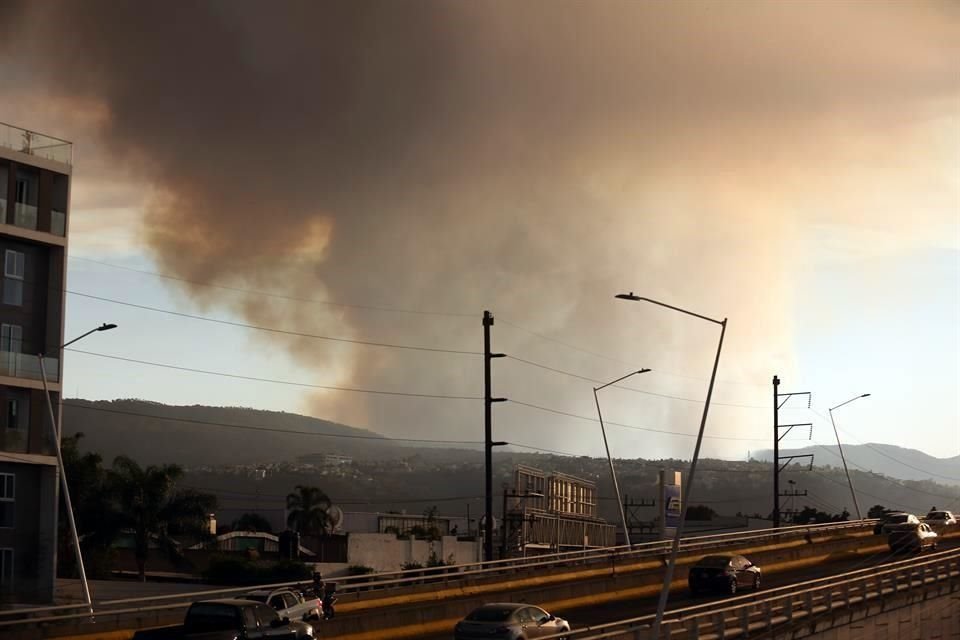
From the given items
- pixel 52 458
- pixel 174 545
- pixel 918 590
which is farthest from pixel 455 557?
pixel 918 590

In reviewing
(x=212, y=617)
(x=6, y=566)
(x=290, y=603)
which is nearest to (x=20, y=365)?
(x=6, y=566)

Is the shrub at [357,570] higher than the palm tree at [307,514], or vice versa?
the palm tree at [307,514]

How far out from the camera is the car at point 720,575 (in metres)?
62.5

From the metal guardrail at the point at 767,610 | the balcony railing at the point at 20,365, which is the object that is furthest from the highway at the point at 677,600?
the balcony railing at the point at 20,365

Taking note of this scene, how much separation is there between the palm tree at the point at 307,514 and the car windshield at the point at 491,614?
123777mm

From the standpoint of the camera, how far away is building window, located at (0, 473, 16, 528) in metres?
72.6

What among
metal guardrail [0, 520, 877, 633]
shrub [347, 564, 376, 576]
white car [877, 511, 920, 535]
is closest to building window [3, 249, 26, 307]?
metal guardrail [0, 520, 877, 633]

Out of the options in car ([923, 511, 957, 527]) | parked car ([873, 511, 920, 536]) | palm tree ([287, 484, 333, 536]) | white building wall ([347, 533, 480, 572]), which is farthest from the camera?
palm tree ([287, 484, 333, 536])

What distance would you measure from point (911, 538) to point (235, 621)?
60.8 m

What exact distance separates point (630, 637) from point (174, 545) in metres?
78.5

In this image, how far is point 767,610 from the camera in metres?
46.1

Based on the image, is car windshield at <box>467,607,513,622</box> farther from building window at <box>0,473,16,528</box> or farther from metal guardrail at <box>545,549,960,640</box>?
building window at <box>0,473,16,528</box>

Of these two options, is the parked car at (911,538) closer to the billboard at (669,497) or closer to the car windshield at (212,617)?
the billboard at (669,497)

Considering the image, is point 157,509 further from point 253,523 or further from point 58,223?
point 253,523
